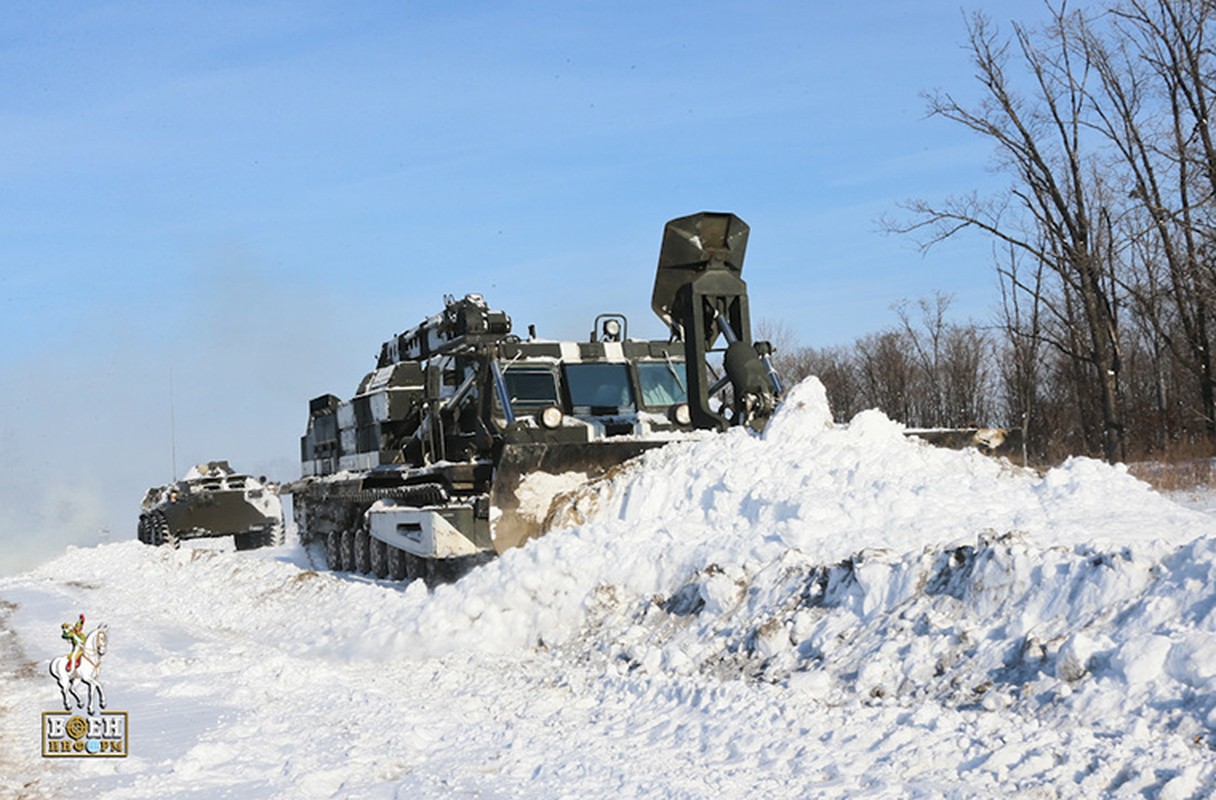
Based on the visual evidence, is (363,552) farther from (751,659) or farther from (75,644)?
(751,659)

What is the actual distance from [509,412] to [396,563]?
8.28 feet

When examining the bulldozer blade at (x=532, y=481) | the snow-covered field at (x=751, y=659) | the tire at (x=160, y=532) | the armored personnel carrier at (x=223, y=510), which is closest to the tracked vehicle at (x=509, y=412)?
the bulldozer blade at (x=532, y=481)

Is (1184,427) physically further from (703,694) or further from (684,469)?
(703,694)

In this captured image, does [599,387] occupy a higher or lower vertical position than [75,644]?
higher

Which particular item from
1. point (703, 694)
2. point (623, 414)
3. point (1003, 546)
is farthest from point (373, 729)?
point (623, 414)

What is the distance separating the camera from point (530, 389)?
14961 millimetres

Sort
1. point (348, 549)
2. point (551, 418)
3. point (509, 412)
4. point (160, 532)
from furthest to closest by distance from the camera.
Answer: point (160, 532) → point (348, 549) → point (509, 412) → point (551, 418)

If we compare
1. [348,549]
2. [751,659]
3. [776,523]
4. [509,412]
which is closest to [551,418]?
[509,412]

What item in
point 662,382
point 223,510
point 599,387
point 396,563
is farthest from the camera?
point 223,510

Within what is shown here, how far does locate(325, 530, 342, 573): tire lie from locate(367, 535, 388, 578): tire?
180 cm

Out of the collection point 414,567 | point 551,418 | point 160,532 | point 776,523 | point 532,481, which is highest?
point 551,418

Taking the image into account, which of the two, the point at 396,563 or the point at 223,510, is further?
the point at 223,510

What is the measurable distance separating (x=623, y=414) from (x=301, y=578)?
13.9 feet

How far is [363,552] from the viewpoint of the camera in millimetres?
16344
